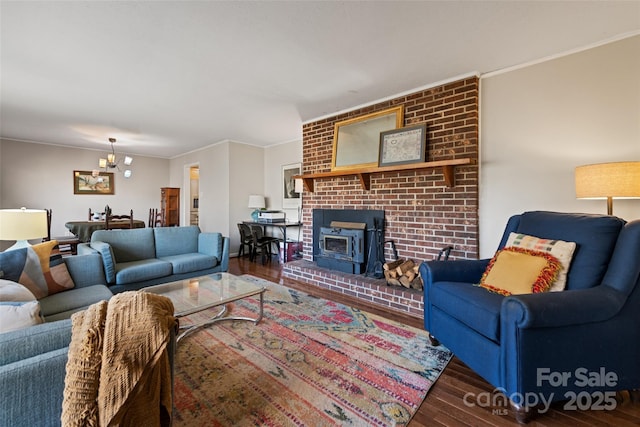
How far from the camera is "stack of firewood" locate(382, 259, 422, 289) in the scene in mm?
2814

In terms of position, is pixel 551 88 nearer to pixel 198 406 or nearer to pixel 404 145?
pixel 404 145

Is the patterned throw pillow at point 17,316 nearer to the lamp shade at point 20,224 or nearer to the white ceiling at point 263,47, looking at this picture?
the lamp shade at point 20,224

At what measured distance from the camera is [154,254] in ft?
10.9

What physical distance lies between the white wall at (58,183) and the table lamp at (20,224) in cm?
495

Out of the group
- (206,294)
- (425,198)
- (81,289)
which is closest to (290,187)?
(425,198)

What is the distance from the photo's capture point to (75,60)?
2.43 meters

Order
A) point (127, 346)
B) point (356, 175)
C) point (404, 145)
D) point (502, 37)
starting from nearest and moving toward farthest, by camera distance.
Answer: point (127, 346), point (502, 37), point (404, 145), point (356, 175)

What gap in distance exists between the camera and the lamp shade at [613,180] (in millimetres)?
1776

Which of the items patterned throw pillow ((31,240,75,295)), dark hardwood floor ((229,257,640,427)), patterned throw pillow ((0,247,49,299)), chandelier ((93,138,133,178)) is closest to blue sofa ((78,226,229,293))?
patterned throw pillow ((31,240,75,295))

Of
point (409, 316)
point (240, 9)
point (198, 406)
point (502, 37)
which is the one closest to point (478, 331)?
point (409, 316)

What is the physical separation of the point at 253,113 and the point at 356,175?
1706 mm

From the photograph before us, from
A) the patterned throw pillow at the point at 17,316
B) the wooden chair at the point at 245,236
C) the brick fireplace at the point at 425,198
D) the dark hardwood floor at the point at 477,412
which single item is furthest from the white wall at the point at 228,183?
the dark hardwood floor at the point at 477,412

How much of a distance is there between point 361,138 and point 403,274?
1761mm

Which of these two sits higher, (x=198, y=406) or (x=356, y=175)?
(x=356, y=175)
